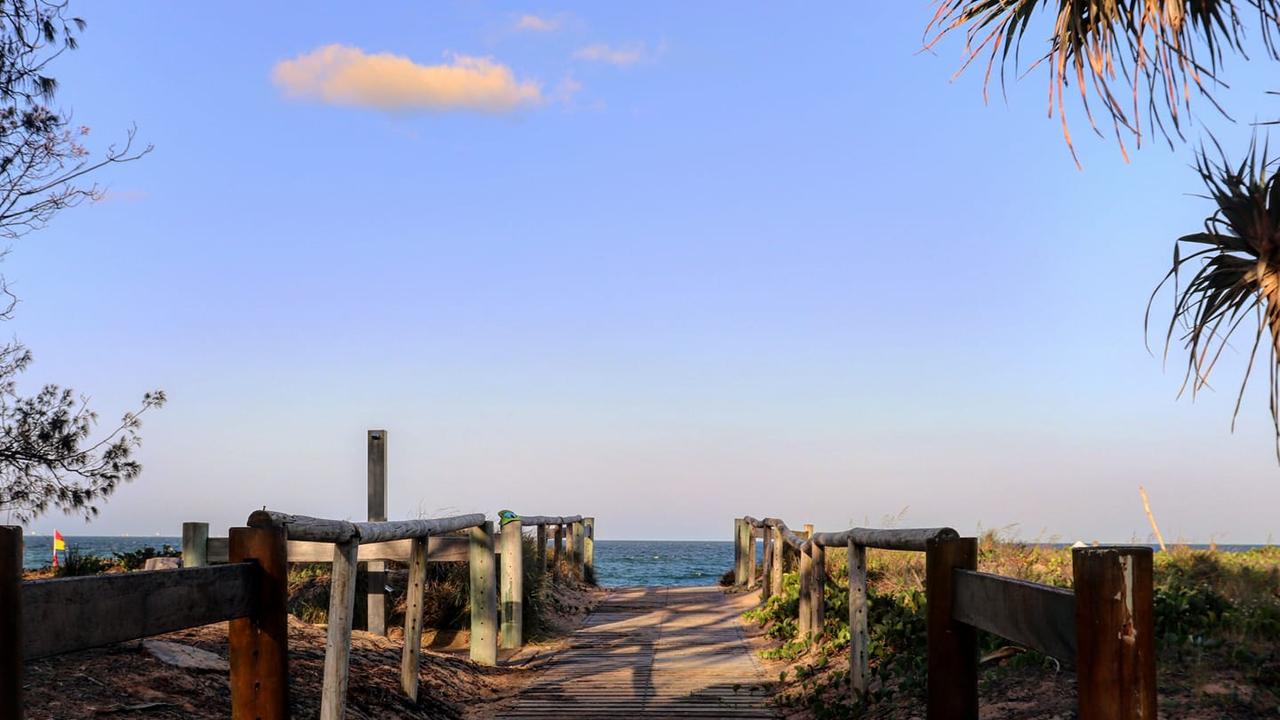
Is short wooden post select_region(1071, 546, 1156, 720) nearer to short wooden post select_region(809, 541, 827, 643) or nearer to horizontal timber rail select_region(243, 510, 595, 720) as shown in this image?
horizontal timber rail select_region(243, 510, 595, 720)

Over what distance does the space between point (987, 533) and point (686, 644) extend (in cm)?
719

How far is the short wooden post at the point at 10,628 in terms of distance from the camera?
10.5ft

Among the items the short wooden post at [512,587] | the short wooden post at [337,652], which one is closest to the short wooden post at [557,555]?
the short wooden post at [512,587]

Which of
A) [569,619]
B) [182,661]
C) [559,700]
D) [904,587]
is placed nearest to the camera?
[182,661]

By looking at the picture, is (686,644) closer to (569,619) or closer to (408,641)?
(569,619)

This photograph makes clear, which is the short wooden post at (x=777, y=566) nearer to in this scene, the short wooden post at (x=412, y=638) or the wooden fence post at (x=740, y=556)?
the wooden fence post at (x=740, y=556)

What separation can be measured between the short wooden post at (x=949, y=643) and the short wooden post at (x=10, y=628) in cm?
348

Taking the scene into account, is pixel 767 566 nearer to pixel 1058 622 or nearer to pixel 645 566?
pixel 1058 622

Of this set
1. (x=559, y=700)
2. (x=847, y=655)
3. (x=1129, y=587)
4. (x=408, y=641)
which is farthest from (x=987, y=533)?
(x=1129, y=587)

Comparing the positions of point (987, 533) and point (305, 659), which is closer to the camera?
point (305, 659)

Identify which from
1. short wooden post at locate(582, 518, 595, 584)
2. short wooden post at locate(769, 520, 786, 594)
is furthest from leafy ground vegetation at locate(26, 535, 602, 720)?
short wooden post at locate(582, 518, 595, 584)

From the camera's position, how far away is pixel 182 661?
7367 mm

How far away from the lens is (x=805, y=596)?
12.1m

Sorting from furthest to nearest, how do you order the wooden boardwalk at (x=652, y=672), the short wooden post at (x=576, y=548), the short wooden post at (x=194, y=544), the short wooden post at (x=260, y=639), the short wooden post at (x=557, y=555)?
the short wooden post at (x=576, y=548) → the short wooden post at (x=557, y=555) → the short wooden post at (x=194, y=544) → the wooden boardwalk at (x=652, y=672) → the short wooden post at (x=260, y=639)
